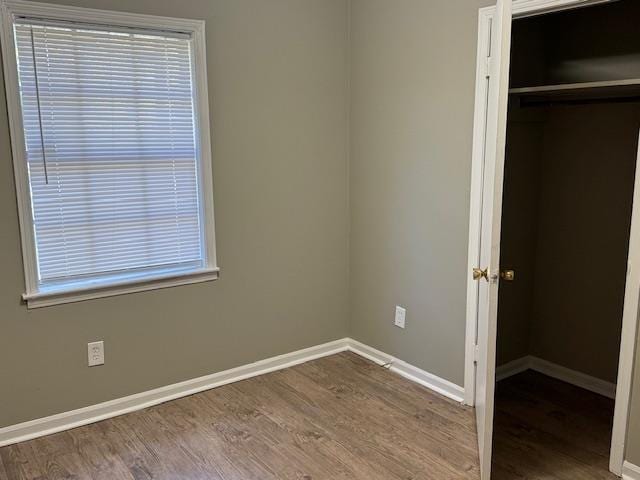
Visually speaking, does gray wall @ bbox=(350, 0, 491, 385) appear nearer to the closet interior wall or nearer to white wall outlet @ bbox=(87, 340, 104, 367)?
the closet interior wall

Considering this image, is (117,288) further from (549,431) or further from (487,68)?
(549,431)

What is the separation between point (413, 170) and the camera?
326 cm

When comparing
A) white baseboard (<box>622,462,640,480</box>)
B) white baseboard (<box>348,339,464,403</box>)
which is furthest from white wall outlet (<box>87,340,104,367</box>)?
white baseboard (<box>622,462,640,480</box>)

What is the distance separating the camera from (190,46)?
3012mm

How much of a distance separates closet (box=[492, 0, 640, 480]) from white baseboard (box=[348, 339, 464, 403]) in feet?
0.87

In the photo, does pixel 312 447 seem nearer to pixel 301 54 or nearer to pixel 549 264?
pixel 549 264

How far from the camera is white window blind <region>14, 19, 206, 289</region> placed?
105 inches

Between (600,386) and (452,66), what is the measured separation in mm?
2054

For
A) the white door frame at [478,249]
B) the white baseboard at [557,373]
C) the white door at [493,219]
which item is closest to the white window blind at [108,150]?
the white door frame at [478,249]

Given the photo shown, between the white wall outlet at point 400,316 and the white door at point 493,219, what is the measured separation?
3.49ft

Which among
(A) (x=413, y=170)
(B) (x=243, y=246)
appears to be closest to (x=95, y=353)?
(B) (x=243, y=246)

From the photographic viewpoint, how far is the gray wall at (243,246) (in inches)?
109

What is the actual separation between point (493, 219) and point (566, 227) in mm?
1441

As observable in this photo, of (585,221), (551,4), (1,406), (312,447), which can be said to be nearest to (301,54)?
(551,4)
